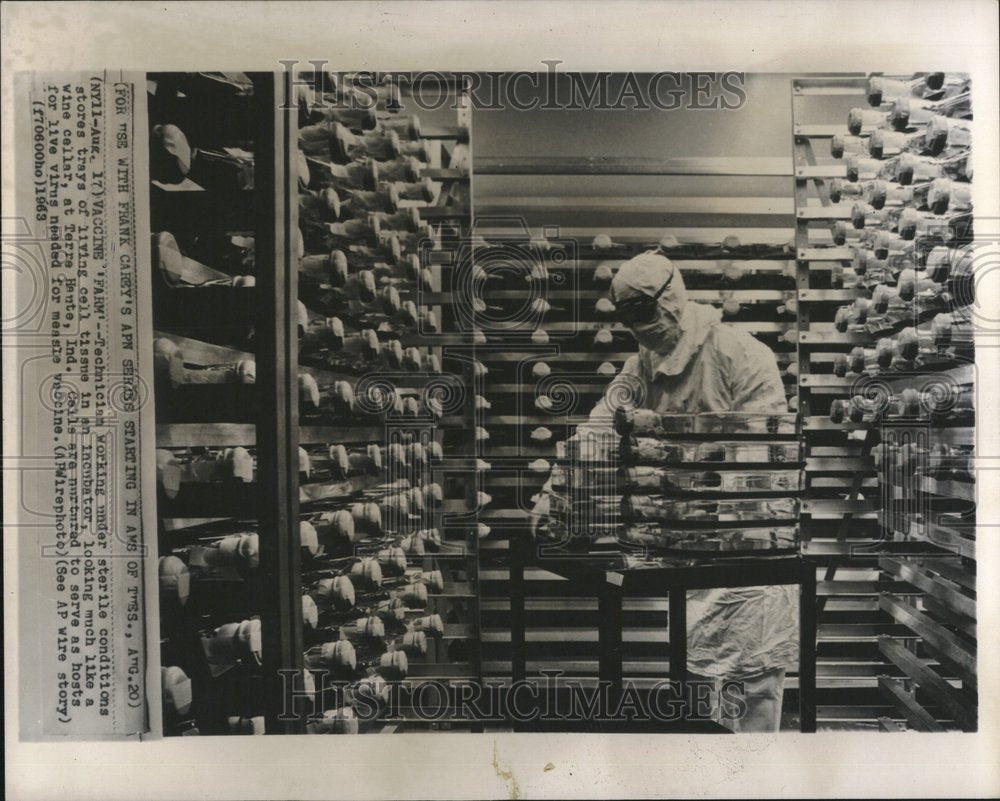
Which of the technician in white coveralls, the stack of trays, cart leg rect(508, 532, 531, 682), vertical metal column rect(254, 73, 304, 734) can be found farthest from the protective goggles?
vertical metal column rect(254, 73, 304, 734)

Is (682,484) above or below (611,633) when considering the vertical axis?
above

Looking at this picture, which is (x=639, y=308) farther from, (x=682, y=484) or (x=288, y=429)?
(x=288, y=429)

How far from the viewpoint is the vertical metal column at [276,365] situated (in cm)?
72

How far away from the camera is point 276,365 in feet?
2.37

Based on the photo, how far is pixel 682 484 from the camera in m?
0.74

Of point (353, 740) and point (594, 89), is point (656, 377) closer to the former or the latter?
point (594, 89)

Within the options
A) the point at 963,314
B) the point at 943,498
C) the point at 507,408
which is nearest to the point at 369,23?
the point at 507,408

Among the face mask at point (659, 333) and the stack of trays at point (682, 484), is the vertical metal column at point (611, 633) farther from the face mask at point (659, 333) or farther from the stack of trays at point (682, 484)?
the face mask at point (659, 333)

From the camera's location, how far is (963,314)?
0.75 m

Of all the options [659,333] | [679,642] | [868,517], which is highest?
[659,333]

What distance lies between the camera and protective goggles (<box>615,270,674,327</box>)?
2.42ft

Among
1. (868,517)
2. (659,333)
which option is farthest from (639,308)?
(868,517)

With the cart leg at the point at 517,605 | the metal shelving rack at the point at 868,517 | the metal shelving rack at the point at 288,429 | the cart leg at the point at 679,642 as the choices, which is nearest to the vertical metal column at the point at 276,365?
the metal shelving rack at the point at 288,429

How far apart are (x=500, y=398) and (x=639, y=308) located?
0.21 meters
